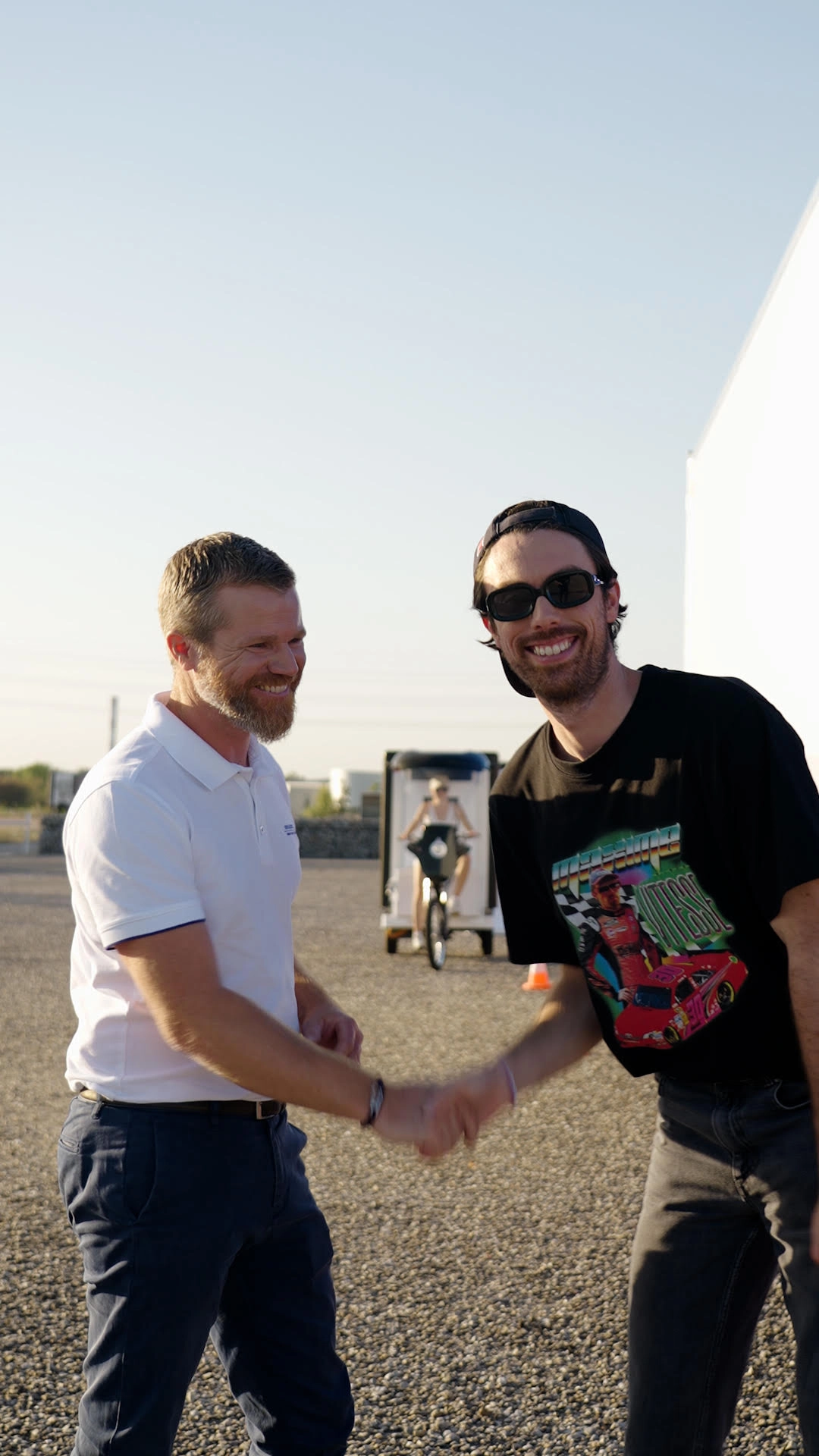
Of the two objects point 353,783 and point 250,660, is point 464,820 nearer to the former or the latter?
point 250,660

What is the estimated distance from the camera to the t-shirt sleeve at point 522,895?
8.73 feet

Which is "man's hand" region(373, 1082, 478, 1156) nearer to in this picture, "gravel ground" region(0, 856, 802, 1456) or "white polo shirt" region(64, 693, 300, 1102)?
"white polo shirt" region(64, 693, 300, 1102)

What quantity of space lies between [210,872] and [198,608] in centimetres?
52

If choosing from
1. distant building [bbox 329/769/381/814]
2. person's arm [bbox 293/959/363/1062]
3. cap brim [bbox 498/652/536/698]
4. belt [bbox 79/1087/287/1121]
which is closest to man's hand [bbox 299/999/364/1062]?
person's arm [bbox 293/959/363/1062]

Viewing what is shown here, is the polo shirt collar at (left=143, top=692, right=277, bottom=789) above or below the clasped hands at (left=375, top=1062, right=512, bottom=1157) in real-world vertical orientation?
above

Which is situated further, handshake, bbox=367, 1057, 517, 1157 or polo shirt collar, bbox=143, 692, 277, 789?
handshake, bbox=367, 1057, 517, 1157

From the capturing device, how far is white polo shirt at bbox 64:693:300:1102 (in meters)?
2.21

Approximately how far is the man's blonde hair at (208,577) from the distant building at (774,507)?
112 inches

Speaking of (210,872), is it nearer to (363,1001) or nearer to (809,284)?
(809,284)

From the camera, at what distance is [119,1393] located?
2.19 metres

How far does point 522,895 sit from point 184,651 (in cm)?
87

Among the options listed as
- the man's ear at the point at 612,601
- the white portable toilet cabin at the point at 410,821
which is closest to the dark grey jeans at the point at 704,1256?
the man's ear at the point at 612,601

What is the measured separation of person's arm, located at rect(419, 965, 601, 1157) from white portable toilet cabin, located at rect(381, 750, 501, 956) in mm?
11333

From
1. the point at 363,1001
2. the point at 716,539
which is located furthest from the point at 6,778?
the point at 716,539
